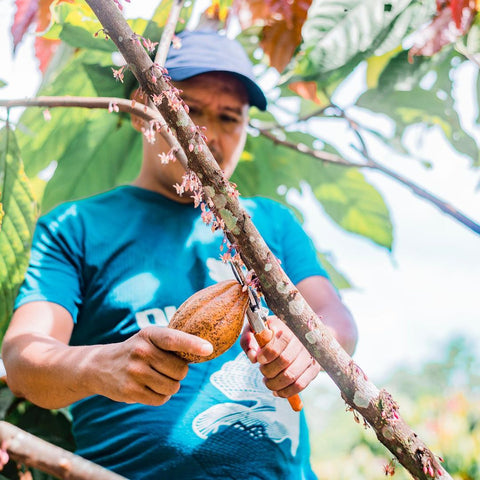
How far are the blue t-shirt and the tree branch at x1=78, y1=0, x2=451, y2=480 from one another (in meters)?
0.35

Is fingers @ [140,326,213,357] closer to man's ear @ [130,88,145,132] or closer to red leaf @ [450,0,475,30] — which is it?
man's ear @ [130,88,145,132]

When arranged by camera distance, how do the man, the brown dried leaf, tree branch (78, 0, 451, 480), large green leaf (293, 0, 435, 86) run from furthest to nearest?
the brown dried leaf → large green leaf (293, 0, 435, 86) → the man → tree branch (78, 0, 451, 480)

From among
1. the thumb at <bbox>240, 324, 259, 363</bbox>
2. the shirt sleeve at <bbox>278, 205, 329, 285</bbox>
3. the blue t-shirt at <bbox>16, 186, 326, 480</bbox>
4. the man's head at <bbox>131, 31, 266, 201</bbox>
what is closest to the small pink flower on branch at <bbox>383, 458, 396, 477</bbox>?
the thumb at <bbox>240, 324, 259, 363</bbox>

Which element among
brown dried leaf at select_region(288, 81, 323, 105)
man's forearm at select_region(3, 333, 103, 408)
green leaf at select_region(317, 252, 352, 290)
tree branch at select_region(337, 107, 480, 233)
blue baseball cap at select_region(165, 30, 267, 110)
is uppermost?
blue baseball cap at select_region(165, 30, 267, 110)

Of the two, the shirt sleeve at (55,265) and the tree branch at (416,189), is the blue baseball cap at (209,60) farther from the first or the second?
the shirt sleeve at (55,265)

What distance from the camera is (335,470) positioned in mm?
3312

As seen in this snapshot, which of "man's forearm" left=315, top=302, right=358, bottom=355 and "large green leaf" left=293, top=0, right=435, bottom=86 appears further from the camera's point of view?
"large green leaf" left=293, top=0, right=435, bottom=86

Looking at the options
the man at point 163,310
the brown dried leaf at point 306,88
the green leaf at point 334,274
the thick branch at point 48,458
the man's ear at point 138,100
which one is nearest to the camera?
the thick branch at point 48,458

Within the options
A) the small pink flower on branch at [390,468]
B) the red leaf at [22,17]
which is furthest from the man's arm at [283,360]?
the red leaf at [22,17]

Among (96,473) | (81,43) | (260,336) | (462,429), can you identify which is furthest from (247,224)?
(462,429)

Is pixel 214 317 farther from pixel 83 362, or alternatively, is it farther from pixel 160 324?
pixel 160 324

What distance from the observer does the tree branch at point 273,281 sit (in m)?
0.56

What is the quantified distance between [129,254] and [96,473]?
596mm

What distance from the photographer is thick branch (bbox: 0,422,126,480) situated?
1.34ft
